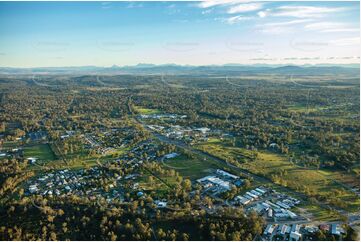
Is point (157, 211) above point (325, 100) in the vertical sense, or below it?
below

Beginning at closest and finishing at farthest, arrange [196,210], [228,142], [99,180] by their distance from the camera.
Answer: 1. [196,210]
2. [99,180]
3. [228,142]

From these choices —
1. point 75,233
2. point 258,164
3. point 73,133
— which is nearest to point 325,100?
point 258,164

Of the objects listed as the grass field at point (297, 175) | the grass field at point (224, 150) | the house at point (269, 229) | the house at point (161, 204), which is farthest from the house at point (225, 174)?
the house at point (269, 229)

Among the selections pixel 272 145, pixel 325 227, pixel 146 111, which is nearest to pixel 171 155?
pixel 272 145

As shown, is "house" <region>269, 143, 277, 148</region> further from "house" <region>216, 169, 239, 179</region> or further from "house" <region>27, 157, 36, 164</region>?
"house" <region>27, 157, 36, 164</region>

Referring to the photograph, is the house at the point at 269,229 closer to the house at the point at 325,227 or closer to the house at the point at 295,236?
the house at the point at 295,236

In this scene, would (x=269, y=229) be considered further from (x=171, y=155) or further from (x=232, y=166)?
(x=171, y=155)

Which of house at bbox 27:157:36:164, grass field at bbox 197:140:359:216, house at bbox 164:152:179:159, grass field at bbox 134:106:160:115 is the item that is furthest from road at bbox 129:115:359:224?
house at bbox 27:157:36:164

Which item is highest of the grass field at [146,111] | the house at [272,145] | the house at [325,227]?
the grass field at [146,111]

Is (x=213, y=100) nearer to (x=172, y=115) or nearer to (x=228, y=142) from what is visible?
(x=172, y=115)
